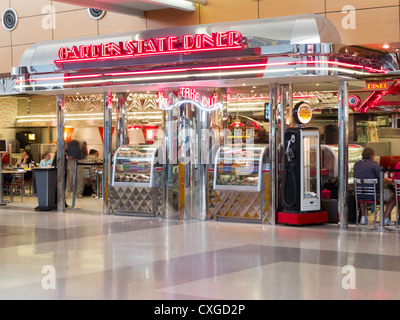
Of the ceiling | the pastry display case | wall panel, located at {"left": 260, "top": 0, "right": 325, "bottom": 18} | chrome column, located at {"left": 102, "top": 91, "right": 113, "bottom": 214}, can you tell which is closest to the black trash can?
chrome column, located at {"left": 102, "top": 91, "right": 113, "bottom": 214}

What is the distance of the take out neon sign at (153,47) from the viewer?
12.9 meters

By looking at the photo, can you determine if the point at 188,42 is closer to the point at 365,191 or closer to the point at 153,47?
the point at 153,47

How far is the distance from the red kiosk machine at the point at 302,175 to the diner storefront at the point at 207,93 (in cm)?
29

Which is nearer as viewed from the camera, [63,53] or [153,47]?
[153,47]

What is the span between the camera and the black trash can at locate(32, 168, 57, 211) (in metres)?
16.2

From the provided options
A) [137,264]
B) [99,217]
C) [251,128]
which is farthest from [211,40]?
[137,264]

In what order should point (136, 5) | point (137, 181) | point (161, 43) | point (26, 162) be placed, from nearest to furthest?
point (161, 43)
point (137, 181)
point (136, 5)
point (26, 162)

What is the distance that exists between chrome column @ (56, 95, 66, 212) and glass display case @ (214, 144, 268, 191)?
4069 millimetres

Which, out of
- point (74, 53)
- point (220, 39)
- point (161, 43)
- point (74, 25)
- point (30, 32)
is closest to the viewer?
point (220, 39)

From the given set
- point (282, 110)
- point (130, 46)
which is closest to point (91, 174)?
point (130, 46)

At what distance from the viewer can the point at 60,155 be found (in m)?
16.0

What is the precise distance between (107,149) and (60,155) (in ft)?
4.18

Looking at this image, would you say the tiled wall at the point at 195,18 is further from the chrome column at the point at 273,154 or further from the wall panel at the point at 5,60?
the chrome column at the point at 273,154

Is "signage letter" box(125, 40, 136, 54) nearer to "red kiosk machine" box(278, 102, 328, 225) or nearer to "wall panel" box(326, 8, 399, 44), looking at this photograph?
"red kiosk machine" box(278, 102, 328, 225)
